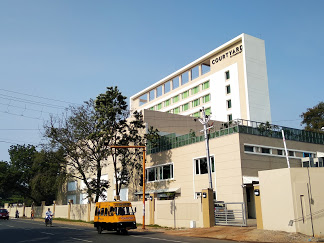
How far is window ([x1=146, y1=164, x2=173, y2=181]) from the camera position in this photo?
3897cm

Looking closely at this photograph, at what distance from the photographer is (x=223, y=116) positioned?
62.3 metres

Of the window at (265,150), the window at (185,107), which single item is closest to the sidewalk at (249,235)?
the window at (265,150)

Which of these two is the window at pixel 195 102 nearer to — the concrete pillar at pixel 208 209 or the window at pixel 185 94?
the window at pixel 185 94

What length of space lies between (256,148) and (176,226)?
37.3ft

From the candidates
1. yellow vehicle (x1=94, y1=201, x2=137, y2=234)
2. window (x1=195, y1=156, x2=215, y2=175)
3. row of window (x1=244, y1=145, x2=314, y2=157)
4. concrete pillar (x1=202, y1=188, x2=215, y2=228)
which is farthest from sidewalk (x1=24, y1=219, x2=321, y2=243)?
window (x1=195, y1=156, x2=215, y2=175)

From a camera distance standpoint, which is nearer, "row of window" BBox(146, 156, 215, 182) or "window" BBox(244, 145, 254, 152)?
"window" BBox(244, 145, 254, 152)

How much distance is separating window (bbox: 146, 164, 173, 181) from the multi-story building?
22.4 m

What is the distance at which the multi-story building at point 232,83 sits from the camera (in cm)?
5825

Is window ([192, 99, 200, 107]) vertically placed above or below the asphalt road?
Result: above

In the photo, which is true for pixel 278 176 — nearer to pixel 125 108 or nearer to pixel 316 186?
pixel 316 186

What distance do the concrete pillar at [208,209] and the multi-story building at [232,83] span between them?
113 feet

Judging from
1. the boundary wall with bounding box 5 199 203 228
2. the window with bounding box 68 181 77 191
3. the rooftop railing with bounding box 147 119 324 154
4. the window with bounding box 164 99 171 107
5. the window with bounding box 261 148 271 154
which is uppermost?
the window with bounding box 164 99 171 107

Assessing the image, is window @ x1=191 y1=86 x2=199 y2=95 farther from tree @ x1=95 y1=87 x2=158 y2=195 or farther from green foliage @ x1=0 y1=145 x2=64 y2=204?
green foliage @ x1=0 y1=145 x2=64 y2=204

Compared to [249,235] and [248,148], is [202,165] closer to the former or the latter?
[248,148]
